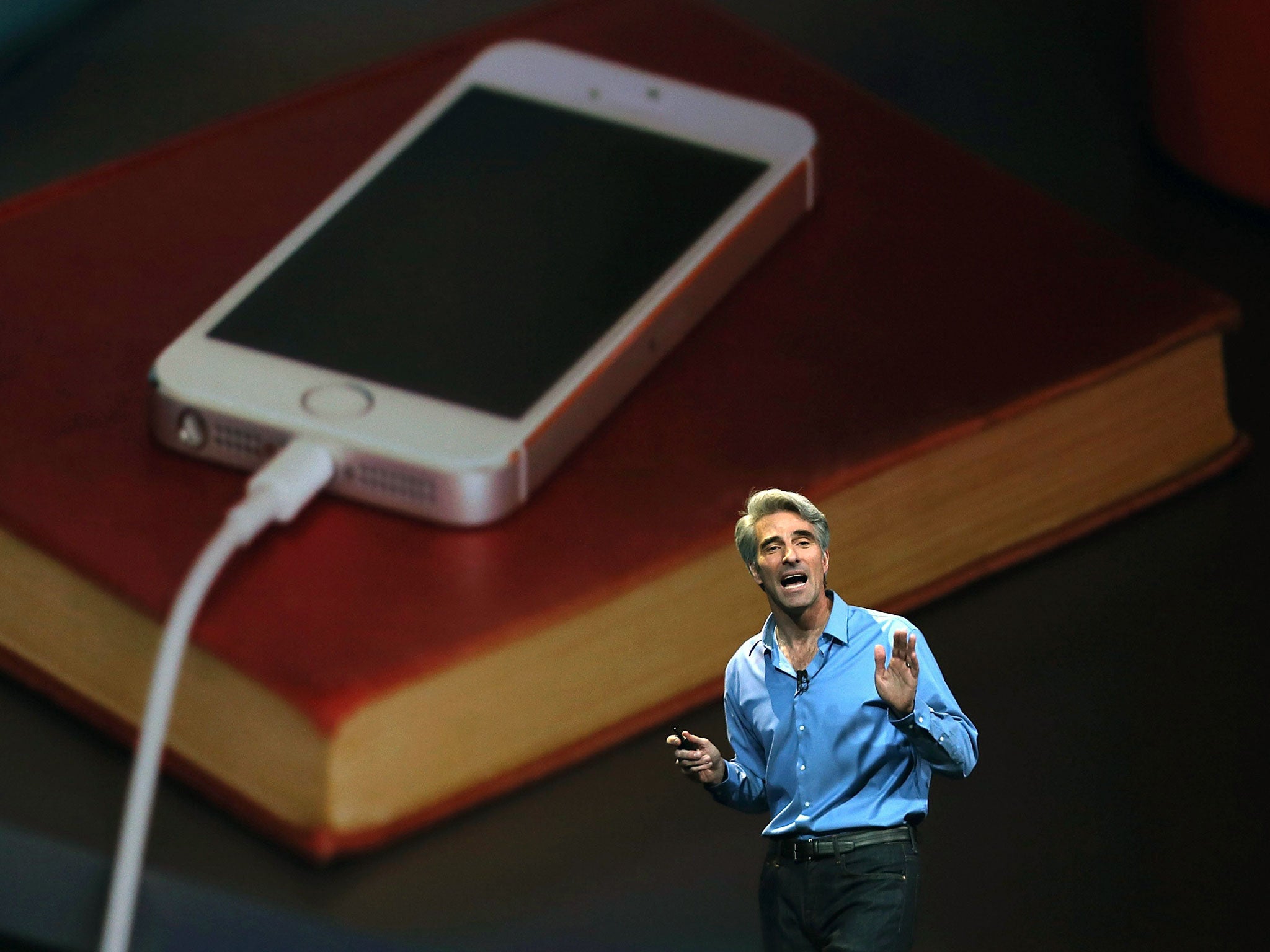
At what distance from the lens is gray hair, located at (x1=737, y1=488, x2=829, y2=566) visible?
1.32 ft

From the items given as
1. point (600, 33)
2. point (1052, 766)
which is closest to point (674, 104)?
point (600, 33)

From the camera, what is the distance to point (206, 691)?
0.45 m

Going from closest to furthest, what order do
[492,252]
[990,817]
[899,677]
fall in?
[899,677] → [990,817] → [492,252]

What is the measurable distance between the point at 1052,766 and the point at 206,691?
0.21 meters

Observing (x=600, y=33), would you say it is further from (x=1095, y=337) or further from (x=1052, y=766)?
(x=1052, y=766)

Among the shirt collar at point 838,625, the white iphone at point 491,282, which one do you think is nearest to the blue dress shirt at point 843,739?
the shirt collar at point 838,625

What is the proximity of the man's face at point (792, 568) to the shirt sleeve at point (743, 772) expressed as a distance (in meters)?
0.03

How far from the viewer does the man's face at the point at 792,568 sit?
39 cm

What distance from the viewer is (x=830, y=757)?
0.38 meters

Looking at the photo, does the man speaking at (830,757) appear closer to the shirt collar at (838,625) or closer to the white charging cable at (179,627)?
the shirt collar at (838,625)

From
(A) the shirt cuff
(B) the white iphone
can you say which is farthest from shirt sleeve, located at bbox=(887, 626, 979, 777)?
(B) the white iphone

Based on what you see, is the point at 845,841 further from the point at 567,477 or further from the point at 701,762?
the point at 567,477

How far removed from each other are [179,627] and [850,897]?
0.53 ft

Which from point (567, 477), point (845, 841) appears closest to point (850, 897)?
point (845, 841)
